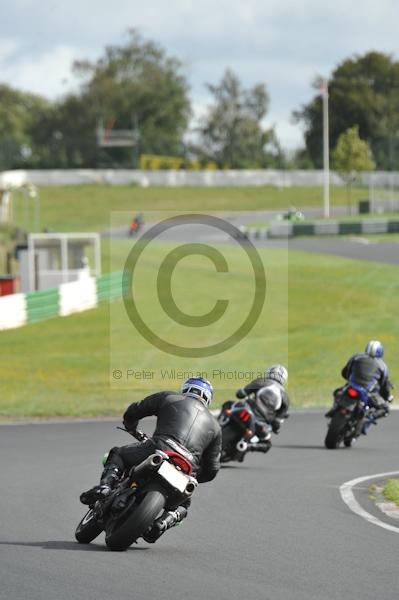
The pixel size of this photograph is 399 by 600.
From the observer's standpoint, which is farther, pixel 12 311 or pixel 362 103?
pixel 362 103

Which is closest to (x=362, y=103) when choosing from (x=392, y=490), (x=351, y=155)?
(x=351, y=155)

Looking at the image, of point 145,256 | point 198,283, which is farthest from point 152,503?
point 145,256

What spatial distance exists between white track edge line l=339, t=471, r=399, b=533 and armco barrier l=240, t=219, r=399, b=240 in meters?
47.7

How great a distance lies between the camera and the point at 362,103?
11031 centimetres

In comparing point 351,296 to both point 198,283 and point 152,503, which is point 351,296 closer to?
point 198,283

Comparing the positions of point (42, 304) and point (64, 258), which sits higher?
point (64, 258)

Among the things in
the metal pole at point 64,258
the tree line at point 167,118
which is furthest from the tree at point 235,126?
the metal pole at point 64,258

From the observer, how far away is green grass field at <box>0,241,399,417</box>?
25.4 m

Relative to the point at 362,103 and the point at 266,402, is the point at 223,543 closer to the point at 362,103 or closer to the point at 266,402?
the point at 266,402

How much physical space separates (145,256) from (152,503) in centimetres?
4630

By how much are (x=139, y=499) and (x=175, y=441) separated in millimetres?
543

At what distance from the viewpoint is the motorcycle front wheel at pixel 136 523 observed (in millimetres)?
8523

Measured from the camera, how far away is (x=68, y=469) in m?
14.3

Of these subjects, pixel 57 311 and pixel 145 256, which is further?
pixel 145 256
